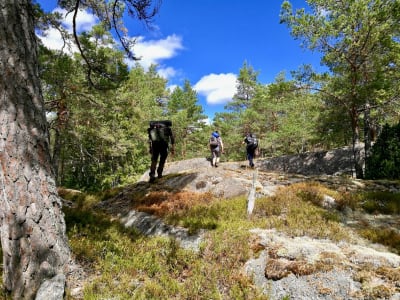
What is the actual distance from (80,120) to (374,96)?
1546 cm

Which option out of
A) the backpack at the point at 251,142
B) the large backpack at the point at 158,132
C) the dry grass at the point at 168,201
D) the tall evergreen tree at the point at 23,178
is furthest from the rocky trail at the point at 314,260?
the backpack at the point at 251,142

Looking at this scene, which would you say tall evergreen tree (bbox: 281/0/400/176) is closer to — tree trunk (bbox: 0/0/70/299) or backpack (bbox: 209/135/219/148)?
backpack (bbox: 209/135/219/148)

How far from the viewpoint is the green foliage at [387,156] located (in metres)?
10.4

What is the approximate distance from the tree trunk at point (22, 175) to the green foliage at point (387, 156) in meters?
11.9

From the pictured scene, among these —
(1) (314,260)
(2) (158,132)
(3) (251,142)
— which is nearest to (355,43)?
(3) (251,142)

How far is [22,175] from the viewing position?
3490 mm

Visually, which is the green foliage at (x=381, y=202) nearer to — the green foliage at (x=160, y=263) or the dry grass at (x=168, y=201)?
the green foliage at (x=160, y=263)

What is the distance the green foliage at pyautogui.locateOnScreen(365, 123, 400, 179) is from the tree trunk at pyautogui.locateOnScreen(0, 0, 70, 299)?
11857mm

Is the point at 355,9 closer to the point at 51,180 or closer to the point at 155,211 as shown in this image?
the point at 155,211

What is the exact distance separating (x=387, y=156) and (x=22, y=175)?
12.6 m

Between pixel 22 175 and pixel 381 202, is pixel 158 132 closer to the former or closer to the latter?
pixel 22 175

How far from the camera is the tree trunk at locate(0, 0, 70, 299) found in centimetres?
343

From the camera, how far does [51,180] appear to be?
384 centimetres

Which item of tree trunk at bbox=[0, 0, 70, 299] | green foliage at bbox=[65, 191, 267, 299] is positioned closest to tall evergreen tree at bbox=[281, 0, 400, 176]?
green foliage at bbox=[65, 191, 267, 299]
